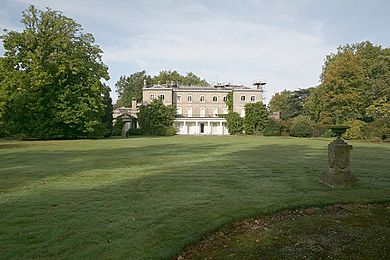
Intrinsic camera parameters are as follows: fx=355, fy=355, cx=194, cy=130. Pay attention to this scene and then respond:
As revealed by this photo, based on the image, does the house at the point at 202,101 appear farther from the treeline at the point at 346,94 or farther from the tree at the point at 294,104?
the treeline at the point at 346,94

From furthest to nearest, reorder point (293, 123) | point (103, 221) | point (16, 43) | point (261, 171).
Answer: point (293, 123) → point (16, 43) → point (261, 171) → point (103, 221)

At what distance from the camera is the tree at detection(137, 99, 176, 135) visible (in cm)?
5600

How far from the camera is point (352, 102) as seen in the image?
4847 cm

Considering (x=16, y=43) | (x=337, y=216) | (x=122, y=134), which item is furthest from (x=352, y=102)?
(x=337, y=216)

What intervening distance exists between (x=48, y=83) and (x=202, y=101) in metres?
38.4

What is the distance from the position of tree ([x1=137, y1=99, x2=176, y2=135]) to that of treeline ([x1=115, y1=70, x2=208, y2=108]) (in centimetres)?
2552

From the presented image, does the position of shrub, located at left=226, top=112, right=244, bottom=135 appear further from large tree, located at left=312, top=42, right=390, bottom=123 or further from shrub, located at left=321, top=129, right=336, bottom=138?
shrub, located at left=321, top=129, right=336, bottom=138

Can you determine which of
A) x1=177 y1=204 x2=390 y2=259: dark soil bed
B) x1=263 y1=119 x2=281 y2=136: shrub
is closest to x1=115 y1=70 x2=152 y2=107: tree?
x1=263 y1=119 x2=281 y2=136: shrub

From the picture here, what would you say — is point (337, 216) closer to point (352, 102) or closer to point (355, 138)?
point (355, 138)

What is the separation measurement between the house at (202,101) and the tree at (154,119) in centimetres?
697

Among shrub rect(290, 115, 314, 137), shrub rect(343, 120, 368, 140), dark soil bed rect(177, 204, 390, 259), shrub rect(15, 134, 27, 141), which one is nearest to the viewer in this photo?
dark soil bed rect(177, 204, 390, 259)

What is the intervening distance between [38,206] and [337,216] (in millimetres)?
5621

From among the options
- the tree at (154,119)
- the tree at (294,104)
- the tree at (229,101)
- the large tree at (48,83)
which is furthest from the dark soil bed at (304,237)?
the tree at (294,104)

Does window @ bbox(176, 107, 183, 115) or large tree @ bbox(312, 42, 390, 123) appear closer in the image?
large tree @ bbox(312, 42, 390, 123)
